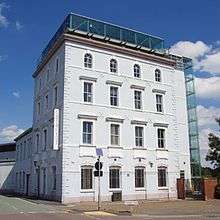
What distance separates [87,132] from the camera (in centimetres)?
3188

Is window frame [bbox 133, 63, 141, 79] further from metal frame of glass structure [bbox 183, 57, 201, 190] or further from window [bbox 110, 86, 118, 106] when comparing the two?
metal frame of glass structure [bbox 183, 57, 201, 190]

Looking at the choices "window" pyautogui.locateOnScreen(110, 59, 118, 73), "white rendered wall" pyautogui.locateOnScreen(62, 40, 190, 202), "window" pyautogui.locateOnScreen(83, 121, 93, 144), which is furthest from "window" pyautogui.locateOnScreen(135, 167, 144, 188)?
"window" pyautogui.locateOnScreen(110, 59, 118, 73)

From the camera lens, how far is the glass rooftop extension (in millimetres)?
33850

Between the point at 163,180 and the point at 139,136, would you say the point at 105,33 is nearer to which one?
the point at 139,136

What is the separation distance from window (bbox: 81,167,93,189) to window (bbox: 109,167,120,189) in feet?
6.65

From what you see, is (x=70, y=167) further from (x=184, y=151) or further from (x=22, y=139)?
→ (x=22, y=139)

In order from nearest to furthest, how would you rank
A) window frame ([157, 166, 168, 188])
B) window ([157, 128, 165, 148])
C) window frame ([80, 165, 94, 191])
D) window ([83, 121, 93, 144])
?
window frame ([80, 165, 94, 191]) → window ([83, 121, 93, 144]) → window frame ([157, 166, 168, 188]) → window ([157, 128, 165, 148])

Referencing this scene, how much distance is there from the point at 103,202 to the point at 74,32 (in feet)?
48.3

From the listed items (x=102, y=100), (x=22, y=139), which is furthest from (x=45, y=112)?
(x=22, y=139)

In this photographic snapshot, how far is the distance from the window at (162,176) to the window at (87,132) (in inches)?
312

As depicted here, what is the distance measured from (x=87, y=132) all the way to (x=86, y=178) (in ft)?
12.5

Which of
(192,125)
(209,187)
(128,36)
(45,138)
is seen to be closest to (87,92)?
(45,138)

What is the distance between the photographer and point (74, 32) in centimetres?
3328

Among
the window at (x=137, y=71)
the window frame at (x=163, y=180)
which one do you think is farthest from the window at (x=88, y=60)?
the window frame at (x=163, y=180)
